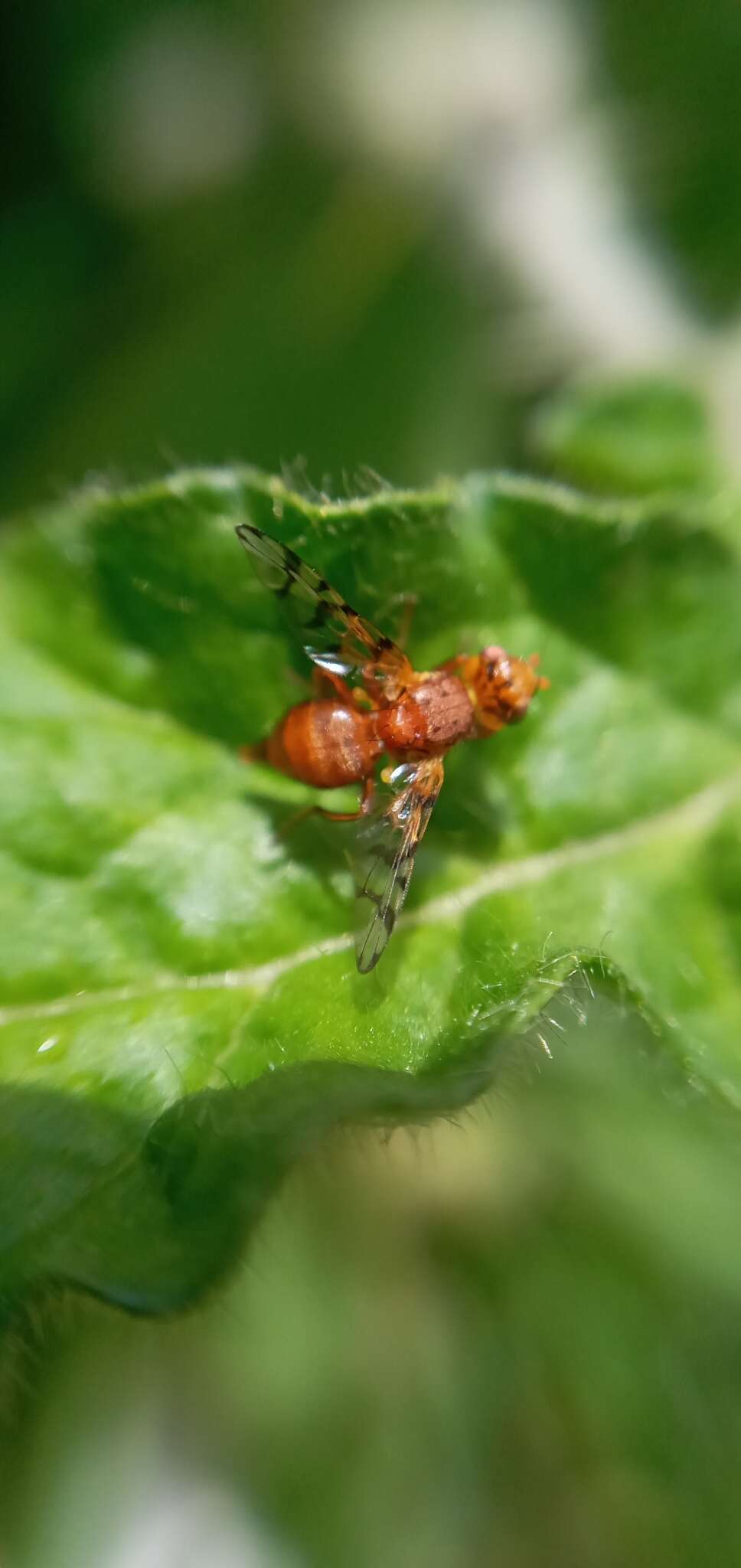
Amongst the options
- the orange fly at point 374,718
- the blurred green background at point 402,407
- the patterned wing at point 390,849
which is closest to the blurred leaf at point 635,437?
the blurred green background at point 402,407

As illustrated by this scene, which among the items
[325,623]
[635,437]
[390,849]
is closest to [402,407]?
[635,437]

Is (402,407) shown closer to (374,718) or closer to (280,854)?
(374,718)

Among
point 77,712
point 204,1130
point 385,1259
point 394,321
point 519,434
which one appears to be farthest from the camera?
point 394,321

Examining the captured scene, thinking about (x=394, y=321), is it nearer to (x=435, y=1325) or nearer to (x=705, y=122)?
(x=705, y=122)

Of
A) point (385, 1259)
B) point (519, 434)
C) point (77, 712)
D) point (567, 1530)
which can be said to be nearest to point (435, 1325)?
point (385, 1259)

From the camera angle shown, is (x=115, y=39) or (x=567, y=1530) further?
(x=115, y=39)

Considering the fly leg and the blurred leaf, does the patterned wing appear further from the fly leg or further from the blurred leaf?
the blurred leaf
